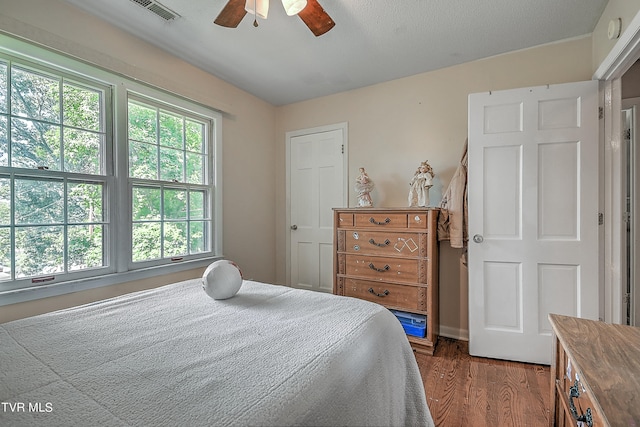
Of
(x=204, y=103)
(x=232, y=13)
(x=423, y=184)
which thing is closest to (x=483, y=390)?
(x=423, y=184)

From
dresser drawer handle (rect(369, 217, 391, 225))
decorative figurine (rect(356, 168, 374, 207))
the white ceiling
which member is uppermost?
the white ceiling

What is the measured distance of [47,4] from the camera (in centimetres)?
173

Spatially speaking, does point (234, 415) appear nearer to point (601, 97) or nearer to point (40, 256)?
point (40, 256)

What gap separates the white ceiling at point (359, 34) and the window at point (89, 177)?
0.47m

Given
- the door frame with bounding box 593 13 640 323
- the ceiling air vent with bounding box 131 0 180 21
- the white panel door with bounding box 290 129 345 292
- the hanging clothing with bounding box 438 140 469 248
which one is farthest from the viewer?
the white panel door with bounding box 290 129 345 292

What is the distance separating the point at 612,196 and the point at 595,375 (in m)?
1.81

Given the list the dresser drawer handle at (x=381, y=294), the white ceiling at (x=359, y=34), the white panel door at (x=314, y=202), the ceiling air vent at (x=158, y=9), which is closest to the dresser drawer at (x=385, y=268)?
the dresser drawer handle at (x=381, y=294)

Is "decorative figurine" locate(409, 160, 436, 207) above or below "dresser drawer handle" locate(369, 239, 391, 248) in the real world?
above

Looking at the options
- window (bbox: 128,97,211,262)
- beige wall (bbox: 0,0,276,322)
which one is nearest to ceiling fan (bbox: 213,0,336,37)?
beige wall (bbox: 0,0,276,322)

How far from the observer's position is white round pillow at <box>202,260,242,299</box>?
144 cm

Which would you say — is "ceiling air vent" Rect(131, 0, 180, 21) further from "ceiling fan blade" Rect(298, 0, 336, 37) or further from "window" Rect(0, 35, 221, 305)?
"ceiling fan blade" Rect(298, 0, 336, 37)

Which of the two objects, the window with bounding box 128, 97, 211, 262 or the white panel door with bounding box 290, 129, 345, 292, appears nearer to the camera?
the window with bounding box 128, 97, 211, 262

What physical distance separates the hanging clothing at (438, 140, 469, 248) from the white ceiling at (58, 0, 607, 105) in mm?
836

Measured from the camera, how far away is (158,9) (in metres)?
1.86
